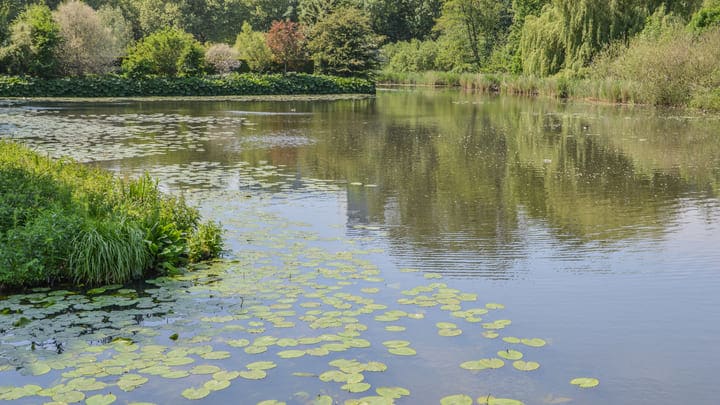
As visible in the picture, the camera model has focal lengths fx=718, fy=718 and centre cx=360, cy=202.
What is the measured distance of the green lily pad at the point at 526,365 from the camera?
4.96 m

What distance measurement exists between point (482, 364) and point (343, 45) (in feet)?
141

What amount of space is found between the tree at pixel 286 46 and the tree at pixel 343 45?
938 millimetres

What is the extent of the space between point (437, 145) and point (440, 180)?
5.43m

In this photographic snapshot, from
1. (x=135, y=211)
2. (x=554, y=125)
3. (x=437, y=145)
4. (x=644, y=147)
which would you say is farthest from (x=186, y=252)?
(x=554, y=125)

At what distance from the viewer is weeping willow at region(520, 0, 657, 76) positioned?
121ft

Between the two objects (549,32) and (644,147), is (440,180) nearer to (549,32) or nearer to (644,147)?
(644,147)

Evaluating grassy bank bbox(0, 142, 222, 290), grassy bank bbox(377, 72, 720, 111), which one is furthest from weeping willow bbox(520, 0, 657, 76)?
grassy bank bbox(0, 142, 222, 290)

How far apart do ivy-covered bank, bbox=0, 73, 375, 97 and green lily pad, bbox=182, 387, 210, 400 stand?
3624 centimetres

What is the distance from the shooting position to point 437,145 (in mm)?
18281

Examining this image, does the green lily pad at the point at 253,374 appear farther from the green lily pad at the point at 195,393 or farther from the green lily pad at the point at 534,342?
the green lily pad at the point at 534,342

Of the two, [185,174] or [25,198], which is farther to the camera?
[185,174]

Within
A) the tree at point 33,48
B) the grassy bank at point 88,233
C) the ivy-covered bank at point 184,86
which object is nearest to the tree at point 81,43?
the tree at point 33,48

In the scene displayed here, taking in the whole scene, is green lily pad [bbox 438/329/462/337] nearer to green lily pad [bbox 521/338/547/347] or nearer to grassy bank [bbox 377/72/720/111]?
green lily pad [bbox 521/338/547/347]

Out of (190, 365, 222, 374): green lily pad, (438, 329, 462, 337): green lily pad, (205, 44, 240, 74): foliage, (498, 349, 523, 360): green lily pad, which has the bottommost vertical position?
(498, 349, 523, 360): green lily pad
